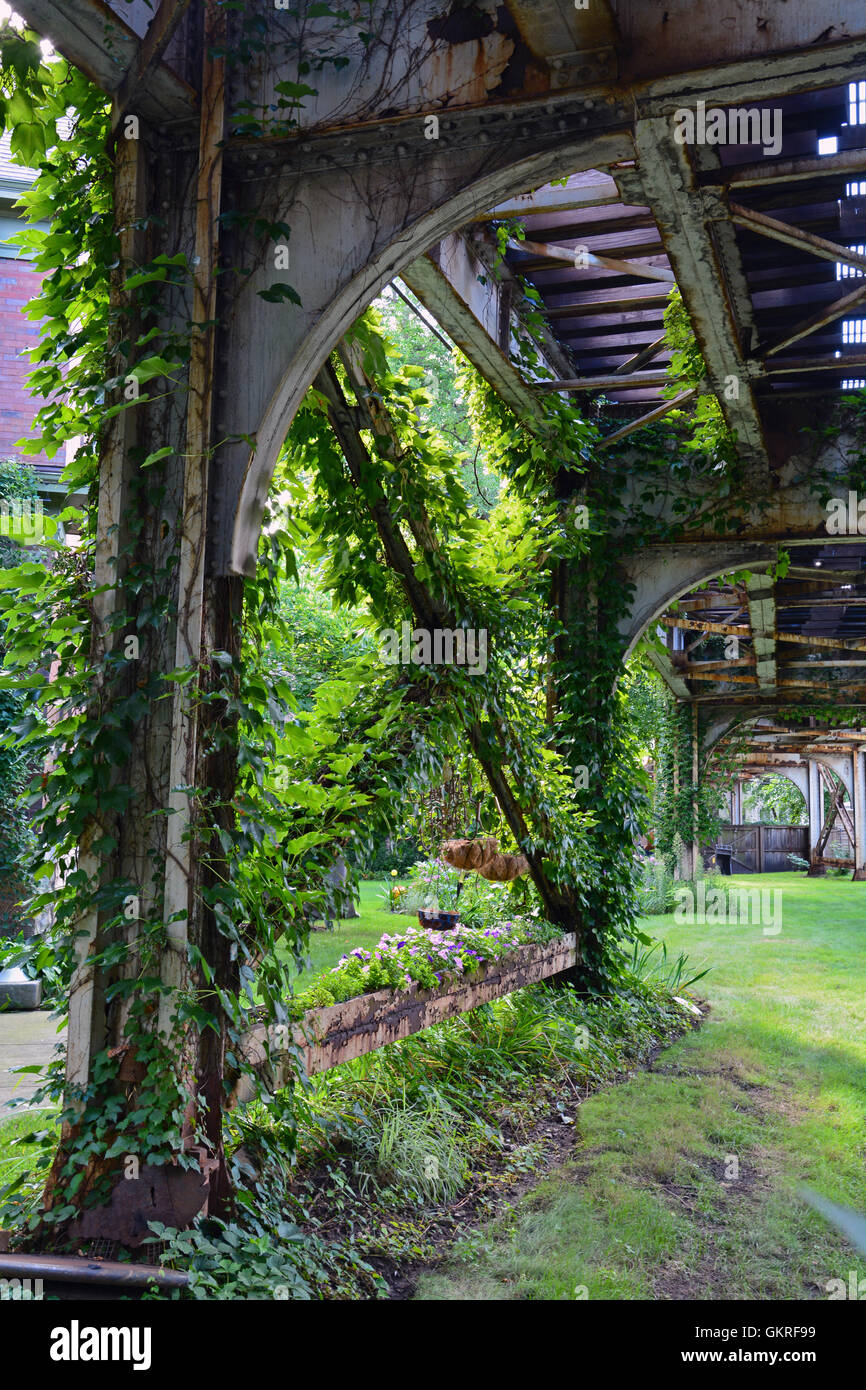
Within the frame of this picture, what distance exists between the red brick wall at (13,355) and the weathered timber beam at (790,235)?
824 cm

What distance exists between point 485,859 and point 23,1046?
3.19 m

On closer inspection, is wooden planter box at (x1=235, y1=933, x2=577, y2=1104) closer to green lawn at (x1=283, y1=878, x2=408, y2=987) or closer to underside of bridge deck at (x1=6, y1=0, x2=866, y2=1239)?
underside of bridge deck at (x1=6, y1=0, x2=866, y2=1239)

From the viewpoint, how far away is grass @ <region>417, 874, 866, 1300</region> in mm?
3438

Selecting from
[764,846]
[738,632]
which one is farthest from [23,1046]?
[764,846]

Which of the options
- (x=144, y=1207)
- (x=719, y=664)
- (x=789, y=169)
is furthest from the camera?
(x=719, y=664)

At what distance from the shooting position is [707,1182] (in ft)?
14.4

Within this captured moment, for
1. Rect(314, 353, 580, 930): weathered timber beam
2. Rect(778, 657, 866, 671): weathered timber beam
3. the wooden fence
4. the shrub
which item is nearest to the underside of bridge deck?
Rect(314, 353, 580, 930): weathered timber beam

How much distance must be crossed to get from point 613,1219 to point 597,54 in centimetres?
417

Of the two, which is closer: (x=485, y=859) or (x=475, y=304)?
(x=475, y=304)

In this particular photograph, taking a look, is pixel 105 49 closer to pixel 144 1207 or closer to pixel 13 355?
pixel 144 1207

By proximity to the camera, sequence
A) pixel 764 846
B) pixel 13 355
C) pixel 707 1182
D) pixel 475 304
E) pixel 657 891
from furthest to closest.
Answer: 1. pixel 764 846
2. pixel 657 891
3. pixel 13 355
4. pixel 475 304
5. pixel 707 1182

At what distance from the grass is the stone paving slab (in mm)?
2567

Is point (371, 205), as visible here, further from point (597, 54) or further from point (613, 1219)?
point (613, 1219)
